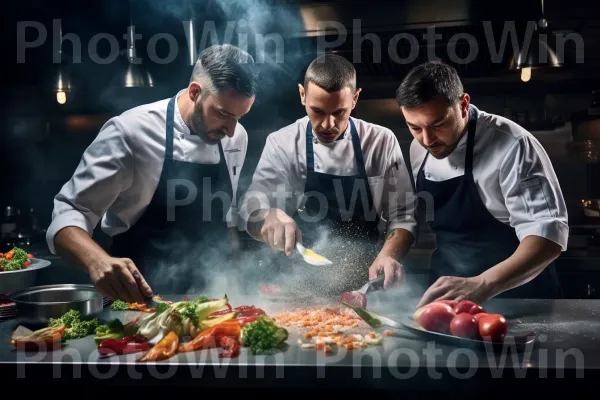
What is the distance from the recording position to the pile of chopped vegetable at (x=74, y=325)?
1.98 metres

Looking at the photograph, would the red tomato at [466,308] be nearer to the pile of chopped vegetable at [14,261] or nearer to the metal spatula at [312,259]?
the metal spatula at [312,259]

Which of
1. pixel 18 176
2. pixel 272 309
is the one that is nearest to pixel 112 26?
pixel 18 176

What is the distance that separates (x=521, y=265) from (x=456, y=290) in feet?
1.41

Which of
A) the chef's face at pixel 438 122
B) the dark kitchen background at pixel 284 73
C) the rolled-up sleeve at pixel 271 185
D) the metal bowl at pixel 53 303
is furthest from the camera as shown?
the dark kitchen background at pixel 284 73

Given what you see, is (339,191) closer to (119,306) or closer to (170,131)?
(170,131)

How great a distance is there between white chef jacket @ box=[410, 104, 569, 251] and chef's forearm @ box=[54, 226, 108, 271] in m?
1.74

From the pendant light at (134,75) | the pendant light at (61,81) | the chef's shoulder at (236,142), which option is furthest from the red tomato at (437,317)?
the pendant light at (61,81)

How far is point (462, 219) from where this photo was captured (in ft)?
9.31

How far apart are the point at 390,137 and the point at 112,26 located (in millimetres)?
3038

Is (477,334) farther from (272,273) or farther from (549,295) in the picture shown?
(272,273)

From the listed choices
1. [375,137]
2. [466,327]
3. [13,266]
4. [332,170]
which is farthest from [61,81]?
[466,327]

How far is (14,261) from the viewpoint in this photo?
2879 millimetres

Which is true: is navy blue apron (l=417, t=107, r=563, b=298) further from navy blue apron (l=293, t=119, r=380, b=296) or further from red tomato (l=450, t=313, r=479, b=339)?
red tomato (l=450, t=313, r=479, b=339)

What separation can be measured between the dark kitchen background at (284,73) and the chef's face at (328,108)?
808 millimetres
